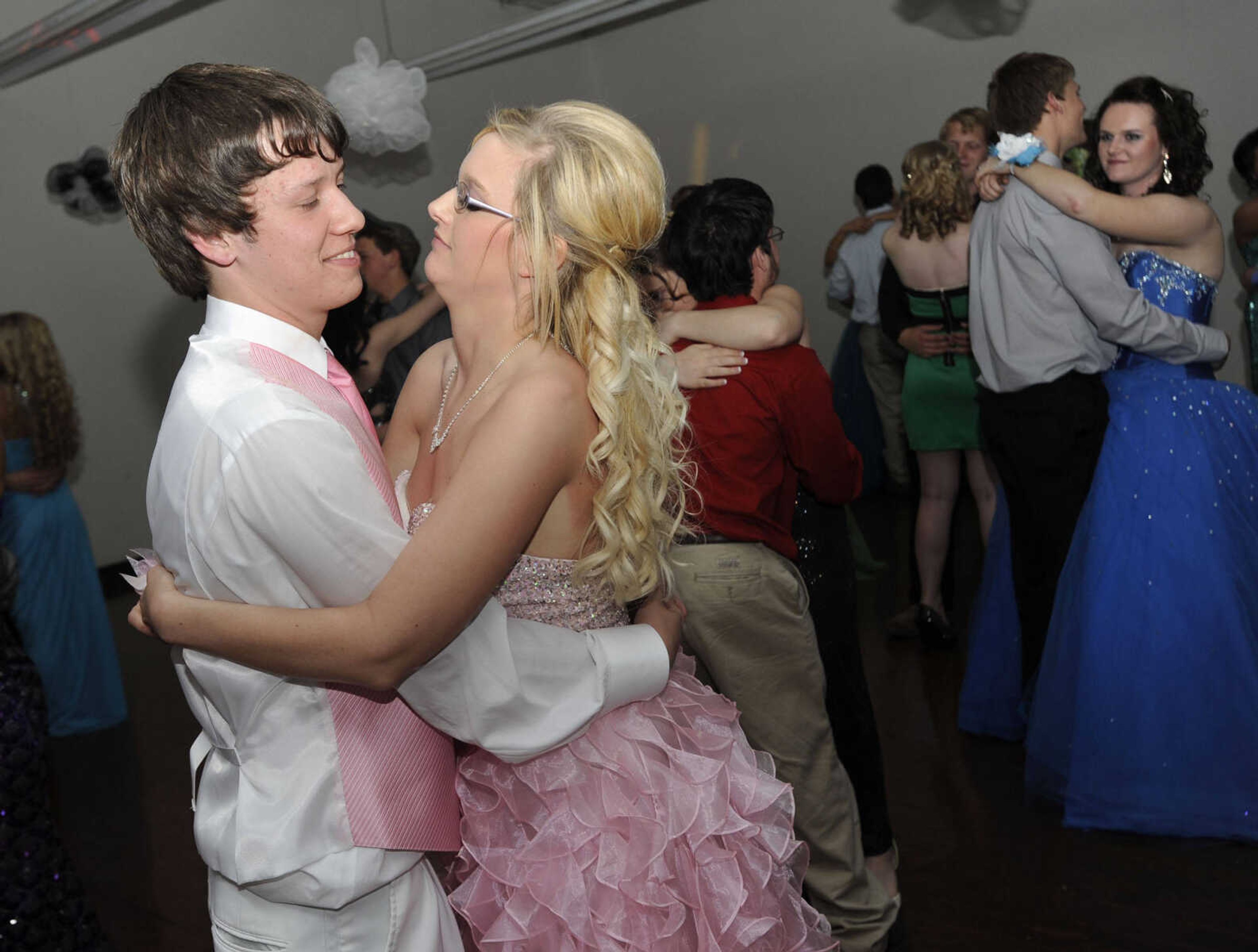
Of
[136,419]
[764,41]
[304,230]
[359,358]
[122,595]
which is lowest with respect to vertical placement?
[122,595]

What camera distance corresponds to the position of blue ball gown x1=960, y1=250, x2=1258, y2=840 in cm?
271

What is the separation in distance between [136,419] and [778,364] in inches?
205

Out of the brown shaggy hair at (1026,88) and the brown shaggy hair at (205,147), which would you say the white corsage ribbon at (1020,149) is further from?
the brown shaggy hair at (205,147)

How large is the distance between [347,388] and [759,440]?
101 cm

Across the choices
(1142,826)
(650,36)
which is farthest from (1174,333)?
(650,36)

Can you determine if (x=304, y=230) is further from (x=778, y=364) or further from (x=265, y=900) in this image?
(x=778, y=364)

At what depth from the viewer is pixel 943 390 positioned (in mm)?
4031

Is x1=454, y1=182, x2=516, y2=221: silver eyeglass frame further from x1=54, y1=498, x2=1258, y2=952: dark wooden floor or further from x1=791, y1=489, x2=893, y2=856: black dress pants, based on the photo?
x1=54, y1=498, x2=1258, y2=952: dark wooden floor

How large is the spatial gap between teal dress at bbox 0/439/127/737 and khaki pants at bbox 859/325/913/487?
3573 millimetres

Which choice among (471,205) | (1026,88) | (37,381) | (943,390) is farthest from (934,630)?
(37,381)

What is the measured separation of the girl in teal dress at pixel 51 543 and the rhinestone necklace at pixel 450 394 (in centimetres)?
285

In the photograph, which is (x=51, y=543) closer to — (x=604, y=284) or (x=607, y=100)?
(x=604, y=284)

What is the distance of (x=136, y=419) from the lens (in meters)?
6.46

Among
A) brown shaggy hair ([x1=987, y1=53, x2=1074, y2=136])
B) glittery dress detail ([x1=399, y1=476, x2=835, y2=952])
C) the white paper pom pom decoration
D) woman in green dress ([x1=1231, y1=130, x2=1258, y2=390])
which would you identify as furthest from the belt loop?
the white paper pom pom decoration
